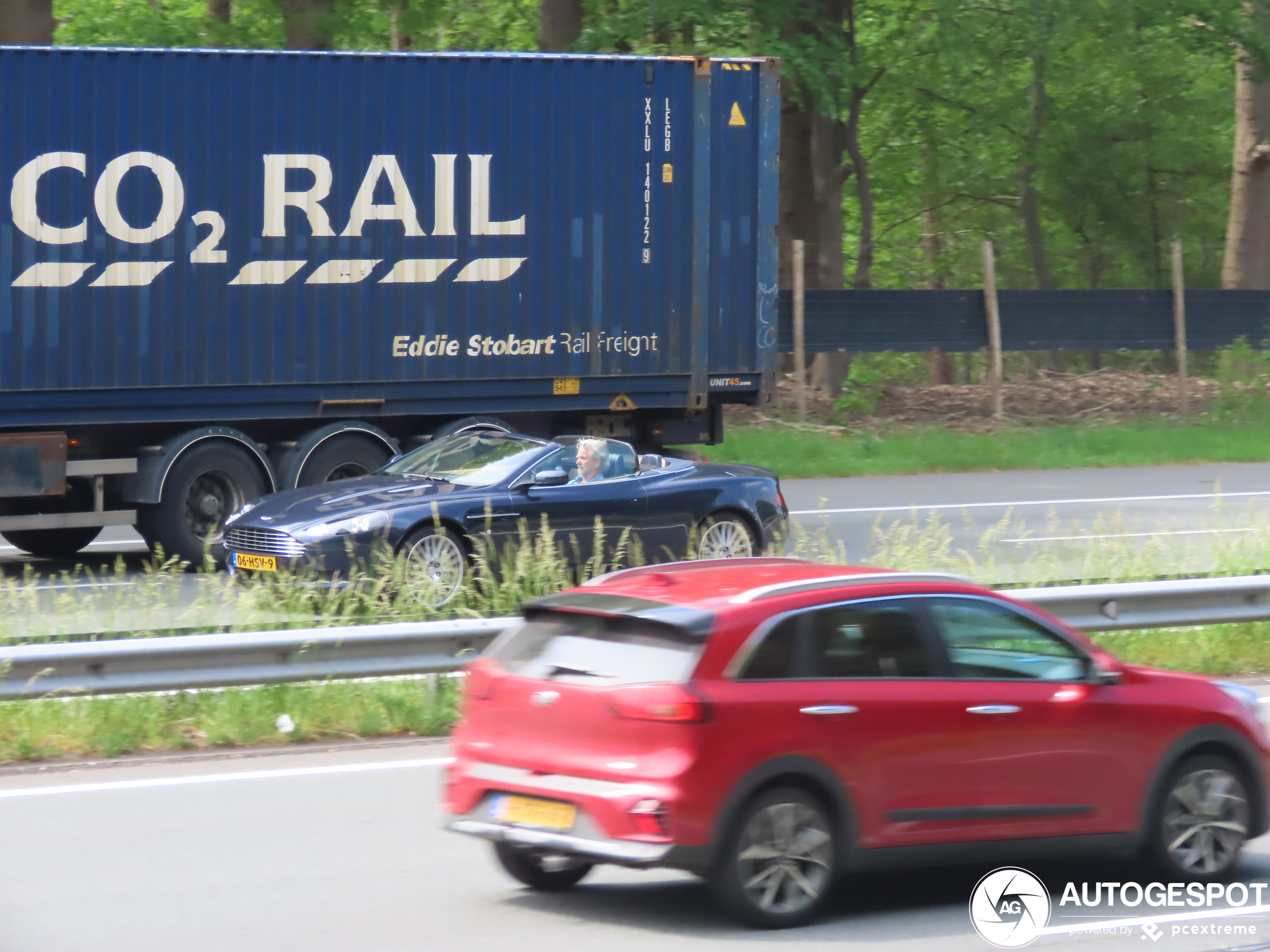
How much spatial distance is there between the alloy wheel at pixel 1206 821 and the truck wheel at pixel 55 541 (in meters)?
11.8

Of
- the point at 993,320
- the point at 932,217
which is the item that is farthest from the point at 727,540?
the point at 932,217

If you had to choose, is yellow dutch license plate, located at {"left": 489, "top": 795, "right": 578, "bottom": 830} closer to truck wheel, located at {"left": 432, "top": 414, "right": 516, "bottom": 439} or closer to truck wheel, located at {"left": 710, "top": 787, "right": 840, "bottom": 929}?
truck wheel, located at {"left": 710, "top": 787, "right": 840, "bottom": 929}

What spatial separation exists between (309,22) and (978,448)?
432 inches

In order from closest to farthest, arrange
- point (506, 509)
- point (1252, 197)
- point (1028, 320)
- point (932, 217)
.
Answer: point (506, 509) < point (1028, 320) < point (1252, 197) < point (932, 217)

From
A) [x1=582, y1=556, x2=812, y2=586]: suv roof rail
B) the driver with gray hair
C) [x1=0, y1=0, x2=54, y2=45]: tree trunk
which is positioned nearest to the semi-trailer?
the driver with gray hair

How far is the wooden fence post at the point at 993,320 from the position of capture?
1074 inches

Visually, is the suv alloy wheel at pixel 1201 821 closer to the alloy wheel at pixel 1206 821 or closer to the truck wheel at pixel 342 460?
the alloy wheel at pixel 1206 821

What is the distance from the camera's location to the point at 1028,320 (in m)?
27.8

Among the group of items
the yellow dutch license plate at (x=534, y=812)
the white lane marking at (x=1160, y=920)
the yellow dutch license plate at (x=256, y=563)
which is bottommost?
the white lane marking at (x=1160, y=920)

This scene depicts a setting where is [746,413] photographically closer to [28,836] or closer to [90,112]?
[90,112]

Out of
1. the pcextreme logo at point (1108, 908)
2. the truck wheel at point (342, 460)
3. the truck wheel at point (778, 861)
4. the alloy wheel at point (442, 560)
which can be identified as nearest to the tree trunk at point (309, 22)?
the truck wheel at point (342, 460)

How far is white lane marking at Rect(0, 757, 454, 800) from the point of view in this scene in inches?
324

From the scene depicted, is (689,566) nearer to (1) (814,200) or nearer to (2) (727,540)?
(2) (727,540)

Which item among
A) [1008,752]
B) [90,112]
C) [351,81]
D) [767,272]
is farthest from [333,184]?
[1008,752]
